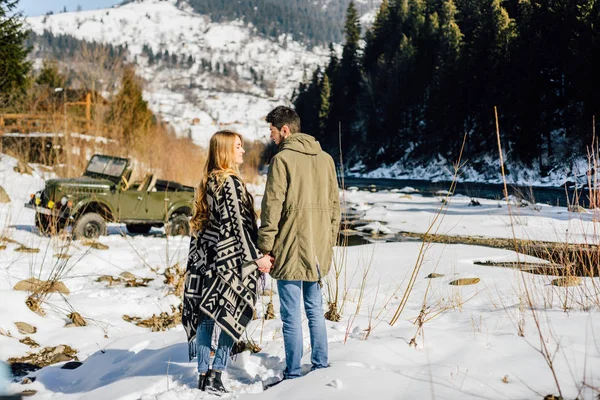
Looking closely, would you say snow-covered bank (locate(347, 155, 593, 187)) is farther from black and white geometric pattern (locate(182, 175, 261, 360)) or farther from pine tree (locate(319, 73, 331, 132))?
black and white geometric pattern (locate(182, 175, 261, 360))

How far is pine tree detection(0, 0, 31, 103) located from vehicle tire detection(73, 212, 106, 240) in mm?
12395

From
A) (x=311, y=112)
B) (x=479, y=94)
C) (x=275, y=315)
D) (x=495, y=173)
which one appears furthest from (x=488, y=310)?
(x=311, y=112)

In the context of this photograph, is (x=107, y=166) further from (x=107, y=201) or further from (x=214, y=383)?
(x=214, y=383)

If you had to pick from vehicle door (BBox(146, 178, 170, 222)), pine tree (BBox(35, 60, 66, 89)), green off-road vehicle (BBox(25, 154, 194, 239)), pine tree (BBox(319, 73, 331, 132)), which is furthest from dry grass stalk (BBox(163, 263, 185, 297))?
pine tree (BBox(319, 73, 331, 132))

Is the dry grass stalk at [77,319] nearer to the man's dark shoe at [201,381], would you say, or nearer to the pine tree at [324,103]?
the man's dark shoe at [201,381]

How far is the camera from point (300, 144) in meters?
3.66

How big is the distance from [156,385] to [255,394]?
770 mm

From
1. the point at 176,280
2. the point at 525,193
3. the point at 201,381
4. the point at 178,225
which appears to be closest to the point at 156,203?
the point at 178,225

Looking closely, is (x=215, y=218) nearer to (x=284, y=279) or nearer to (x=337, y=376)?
(x=284, y=279)

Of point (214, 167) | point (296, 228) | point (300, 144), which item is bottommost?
point (296, 228)

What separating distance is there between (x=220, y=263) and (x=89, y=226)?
346 inches

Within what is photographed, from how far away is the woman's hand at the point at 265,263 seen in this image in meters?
3.59

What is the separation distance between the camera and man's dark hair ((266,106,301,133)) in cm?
376

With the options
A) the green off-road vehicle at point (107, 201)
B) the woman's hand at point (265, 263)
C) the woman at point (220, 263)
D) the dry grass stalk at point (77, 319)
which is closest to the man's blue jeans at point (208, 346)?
the woman at point (220, 263)
